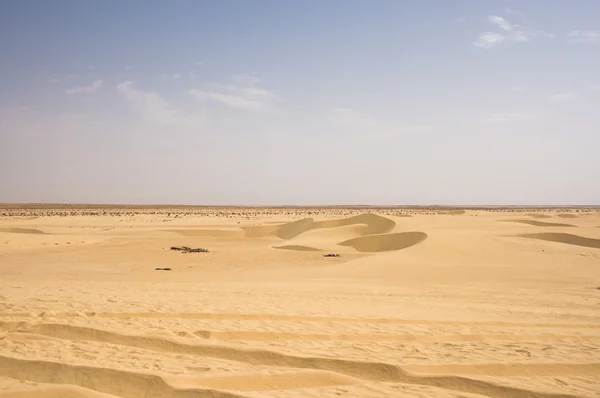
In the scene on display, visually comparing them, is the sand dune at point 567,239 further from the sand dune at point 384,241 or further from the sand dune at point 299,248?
the sand dune at point 299,248

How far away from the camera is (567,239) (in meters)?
26.0

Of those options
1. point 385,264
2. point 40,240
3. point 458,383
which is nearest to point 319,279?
point 385,264

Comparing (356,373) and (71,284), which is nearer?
(356,373)

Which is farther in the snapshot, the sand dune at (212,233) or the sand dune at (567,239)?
the sand dune at (212,233)

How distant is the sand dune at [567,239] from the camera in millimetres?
24609

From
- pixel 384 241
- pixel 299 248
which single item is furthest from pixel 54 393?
pixel 384 241

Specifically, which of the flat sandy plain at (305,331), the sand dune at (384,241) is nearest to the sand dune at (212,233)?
the sand dune at (384,241)

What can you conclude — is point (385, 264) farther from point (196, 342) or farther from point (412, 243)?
point (196, 342)

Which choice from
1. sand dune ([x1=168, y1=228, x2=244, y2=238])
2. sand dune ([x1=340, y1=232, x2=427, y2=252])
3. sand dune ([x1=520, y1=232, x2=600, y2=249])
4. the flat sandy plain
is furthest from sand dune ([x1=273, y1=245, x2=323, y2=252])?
sand dune ([x1=520, y1=232, x2=600, y2=249])

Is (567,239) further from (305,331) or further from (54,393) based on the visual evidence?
(54,393)

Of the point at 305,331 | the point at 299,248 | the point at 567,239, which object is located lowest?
the point at 299,248

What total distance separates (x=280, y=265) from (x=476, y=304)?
32.6 feet

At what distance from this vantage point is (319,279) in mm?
14852

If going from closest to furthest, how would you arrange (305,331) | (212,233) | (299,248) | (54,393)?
(54,393), (305,331), (299,248), (212,233)
